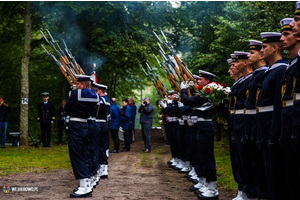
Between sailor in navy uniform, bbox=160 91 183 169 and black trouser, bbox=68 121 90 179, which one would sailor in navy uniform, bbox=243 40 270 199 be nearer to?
black trouser, bbox=68 121 90 179

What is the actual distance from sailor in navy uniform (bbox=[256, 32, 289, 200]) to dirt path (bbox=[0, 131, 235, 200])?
310 cm

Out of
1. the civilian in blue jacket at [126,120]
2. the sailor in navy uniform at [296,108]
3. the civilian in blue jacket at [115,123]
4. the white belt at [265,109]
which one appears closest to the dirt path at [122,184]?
the white belt at [265,109]

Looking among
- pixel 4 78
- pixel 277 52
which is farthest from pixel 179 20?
pixel 277 52

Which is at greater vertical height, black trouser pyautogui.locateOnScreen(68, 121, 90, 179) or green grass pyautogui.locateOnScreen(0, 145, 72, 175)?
black trouser pyautogui.locateOnScreen(68, 121, 90, 179)

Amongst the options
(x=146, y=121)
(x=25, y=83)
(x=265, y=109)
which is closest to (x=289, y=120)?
(x=265, y=109)

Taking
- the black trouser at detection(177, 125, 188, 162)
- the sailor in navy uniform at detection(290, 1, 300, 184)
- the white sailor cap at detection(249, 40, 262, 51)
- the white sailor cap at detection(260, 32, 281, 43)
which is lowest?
the black trouser at detection(177, 125, 188, 162)

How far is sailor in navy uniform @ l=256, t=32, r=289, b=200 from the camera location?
416 cm

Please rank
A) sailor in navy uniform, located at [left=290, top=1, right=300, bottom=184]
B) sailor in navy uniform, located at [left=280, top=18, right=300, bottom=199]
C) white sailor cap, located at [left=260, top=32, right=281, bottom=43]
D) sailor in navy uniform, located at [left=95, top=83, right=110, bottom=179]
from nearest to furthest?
1. sailor in navy uniform, located at [left=290, top=1, right=300, bottom=184]
2. sailor in navy uniform, located at [left=280, top=18, right=300, bottom=199]
3. white sailor cap, located at [left=260, top=32, right=281, bottom=43]
4. sailor in navy uniform, located at [left=95, top=83, right=110, bottom=179]

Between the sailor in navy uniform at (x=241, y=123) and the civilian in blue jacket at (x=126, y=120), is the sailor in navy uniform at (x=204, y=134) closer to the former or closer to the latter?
the sailor in navy uniform at (x=241, y=123)

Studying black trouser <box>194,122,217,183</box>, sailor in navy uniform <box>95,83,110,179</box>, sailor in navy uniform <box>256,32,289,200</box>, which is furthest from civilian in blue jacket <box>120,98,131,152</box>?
sailor in navy uniform <box>256,32,289,200</box>

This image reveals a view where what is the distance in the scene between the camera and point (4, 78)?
2214 centimetres

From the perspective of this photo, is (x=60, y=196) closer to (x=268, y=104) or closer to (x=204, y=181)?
(x=204, y=181)

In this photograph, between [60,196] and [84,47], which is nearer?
[60,196]

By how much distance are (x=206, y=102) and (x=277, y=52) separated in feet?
9.74
